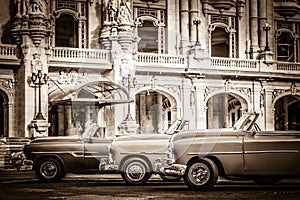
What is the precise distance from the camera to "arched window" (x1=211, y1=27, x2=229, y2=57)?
4300 cm

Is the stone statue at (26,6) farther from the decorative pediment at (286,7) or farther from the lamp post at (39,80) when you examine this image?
the decorative pediment at (286,7)

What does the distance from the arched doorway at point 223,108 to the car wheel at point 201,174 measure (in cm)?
2482

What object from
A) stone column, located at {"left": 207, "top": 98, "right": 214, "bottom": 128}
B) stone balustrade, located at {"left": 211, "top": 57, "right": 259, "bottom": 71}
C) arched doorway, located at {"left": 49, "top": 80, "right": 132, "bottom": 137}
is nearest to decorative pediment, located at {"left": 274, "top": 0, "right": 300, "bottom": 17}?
stone balustrade, located at {"left": 211, "top": 57, "right": 259, "bottom": 71}

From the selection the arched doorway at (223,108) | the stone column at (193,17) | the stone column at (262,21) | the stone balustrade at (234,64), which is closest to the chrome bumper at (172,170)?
the stone balustrade at (234,64)

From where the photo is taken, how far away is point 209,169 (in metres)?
15.9

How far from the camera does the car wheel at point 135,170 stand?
59.6 ft

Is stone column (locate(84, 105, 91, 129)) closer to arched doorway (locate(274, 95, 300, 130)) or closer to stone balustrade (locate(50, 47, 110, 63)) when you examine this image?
stone balustrade (locate(50, 47, 110, 63))

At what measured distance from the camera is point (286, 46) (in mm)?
44688

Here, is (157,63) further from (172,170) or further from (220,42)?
(172,170)

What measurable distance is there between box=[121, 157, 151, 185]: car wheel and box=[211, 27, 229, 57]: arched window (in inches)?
994

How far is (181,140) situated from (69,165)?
15.0 feet

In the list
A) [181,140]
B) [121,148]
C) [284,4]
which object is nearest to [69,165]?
[121,148]

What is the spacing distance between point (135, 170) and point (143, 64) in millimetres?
18346

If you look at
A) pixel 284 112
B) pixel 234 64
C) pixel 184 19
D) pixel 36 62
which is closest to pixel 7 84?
pixel 36 62
